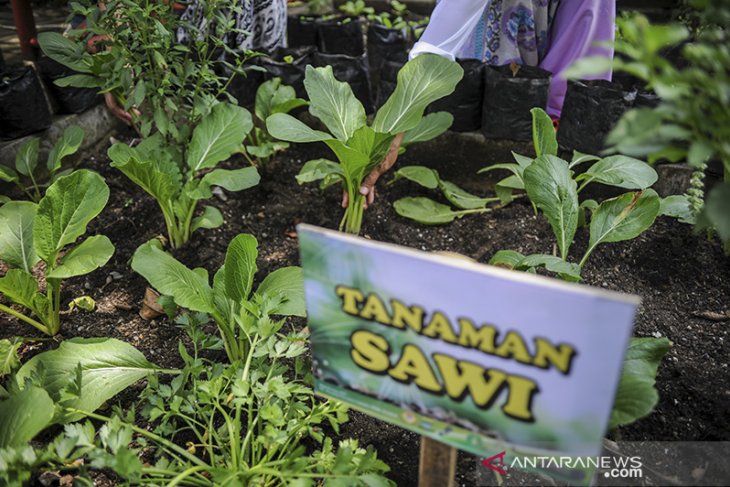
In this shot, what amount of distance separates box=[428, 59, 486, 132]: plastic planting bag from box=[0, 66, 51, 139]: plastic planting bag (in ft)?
4.44

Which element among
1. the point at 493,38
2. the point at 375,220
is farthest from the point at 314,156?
the point at 493,38

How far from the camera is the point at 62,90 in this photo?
7.81ft

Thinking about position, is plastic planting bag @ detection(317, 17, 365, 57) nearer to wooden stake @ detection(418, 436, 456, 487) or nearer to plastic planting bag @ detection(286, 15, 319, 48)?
plastic planting bag @ detection(286, 15, 319, 48)

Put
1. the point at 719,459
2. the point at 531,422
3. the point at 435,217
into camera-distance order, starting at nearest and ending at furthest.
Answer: the point at 531,422 < the point at 719,459 < the point at 435,217

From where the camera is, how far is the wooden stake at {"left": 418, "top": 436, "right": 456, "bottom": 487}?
984 mm

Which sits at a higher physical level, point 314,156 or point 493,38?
point 493,38

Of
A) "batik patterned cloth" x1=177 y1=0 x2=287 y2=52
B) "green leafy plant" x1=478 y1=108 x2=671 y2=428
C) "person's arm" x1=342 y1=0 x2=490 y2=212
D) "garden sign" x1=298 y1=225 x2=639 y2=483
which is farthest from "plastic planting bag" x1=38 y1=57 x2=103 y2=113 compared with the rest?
"garden sign" x1=298 y1=225 x2=639 y2=483

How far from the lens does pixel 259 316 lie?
132 cm

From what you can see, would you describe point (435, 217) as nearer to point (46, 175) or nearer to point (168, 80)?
point (168, 80)

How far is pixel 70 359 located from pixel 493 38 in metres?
1.83

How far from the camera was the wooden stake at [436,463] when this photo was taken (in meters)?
0.98

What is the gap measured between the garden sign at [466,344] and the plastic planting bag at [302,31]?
8.76 feet

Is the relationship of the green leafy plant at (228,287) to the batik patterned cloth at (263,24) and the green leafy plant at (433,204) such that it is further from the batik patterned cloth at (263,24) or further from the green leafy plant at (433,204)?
the batik patterned cloth at (263,24)

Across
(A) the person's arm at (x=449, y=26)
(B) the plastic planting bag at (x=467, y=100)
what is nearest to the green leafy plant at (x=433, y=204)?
(B) the plastic planting bag at (x=467, y=100)
